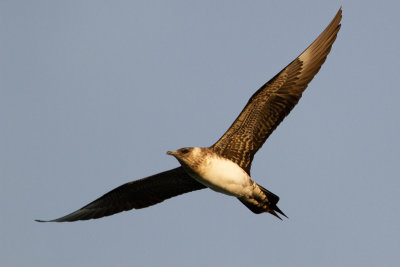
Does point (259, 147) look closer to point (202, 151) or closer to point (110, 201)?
point (202, 151)

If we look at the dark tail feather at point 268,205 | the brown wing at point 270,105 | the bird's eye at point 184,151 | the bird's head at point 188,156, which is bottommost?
the dark tail feather at point 268,205

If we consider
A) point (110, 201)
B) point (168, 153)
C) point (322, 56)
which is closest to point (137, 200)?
point (110, 201)

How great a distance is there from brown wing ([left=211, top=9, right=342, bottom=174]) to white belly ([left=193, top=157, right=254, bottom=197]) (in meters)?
0.35

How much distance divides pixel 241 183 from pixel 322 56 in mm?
2571

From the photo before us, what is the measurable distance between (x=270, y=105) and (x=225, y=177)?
4.87 feet

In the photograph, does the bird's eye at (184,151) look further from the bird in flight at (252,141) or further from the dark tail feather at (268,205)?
the dark tail feather at (268,205)

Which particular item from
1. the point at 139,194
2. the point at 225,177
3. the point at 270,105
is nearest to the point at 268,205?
the point at 225,177

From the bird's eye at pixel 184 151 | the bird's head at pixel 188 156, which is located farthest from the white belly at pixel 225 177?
the bird's eye at pixel 184 151

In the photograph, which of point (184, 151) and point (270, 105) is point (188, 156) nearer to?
point (184, 151)

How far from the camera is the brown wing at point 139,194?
1279 centimetres

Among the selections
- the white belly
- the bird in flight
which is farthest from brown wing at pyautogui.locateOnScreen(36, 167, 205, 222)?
the white belly

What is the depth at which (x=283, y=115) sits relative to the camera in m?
12.2

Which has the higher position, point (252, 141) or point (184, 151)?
point (252, 141)

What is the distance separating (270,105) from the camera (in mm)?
12086
